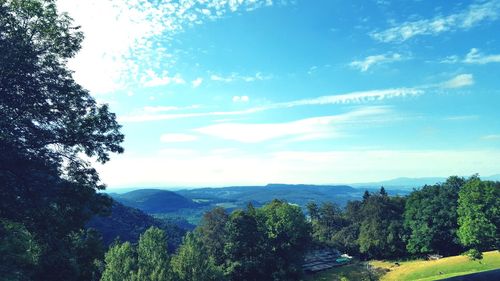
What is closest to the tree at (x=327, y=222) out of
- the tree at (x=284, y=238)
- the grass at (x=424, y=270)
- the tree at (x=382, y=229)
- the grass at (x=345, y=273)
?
the tree at (x=382, y=229)

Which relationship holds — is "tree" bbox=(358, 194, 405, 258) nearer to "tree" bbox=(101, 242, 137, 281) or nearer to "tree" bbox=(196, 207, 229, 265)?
"tree" bbox=(196, 207, 229, 265)

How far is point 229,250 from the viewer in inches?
2835

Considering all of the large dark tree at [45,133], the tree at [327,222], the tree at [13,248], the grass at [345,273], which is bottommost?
the grass at [345,273]

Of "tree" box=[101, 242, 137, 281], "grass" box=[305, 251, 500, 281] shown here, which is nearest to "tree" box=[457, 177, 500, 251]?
"grass" box=[305, 251, 500, 281]

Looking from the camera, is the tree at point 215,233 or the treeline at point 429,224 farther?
the treeline at point 429,224

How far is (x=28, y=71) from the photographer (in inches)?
690

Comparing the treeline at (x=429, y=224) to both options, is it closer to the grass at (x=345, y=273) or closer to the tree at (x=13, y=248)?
the grass at (x=345, y=273)

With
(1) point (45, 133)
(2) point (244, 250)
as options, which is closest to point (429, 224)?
(2) point (244, 250)

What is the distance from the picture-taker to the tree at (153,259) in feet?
154

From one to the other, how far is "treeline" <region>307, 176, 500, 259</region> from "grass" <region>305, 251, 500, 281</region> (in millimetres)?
2974

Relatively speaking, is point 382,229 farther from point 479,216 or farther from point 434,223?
point 479,216

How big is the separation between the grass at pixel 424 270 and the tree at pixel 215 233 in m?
20.0

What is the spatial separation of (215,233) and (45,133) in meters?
59.8

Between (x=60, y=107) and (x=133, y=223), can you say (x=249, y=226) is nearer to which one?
(x=60, y=107)
